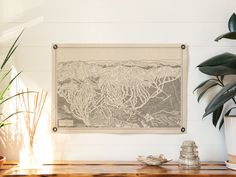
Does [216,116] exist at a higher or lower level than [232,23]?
lower

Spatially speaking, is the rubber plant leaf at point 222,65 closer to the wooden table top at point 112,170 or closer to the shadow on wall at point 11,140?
the wooden table top at point 112,170

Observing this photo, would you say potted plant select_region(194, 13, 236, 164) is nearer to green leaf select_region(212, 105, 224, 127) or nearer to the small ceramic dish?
green leaf select_region(212, 105, 224, 127)

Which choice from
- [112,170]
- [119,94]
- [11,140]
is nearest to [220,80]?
[119,94]

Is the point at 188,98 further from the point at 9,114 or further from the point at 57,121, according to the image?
the point at 9,114

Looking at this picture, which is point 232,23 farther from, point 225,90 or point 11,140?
point 11,140

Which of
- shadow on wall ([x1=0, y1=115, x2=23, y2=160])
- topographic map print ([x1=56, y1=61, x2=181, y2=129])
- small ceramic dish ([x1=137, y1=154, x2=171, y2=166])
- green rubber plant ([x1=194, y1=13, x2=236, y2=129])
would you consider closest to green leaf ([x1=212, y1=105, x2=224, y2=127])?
green rubber plant ([x1=194, y1=13, x2=236, y2=129])

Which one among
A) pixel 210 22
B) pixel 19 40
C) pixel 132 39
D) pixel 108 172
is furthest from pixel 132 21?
pixel 108 172

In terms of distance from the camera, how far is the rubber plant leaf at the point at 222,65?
135 centimetres

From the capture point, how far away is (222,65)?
1367mm

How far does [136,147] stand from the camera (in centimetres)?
155

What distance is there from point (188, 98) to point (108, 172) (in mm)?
607

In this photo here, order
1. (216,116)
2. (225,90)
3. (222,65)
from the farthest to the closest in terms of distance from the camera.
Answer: (216,116)
(222,65)
(225,90)

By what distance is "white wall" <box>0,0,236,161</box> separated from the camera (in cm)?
155

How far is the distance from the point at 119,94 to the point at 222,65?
0.55m
